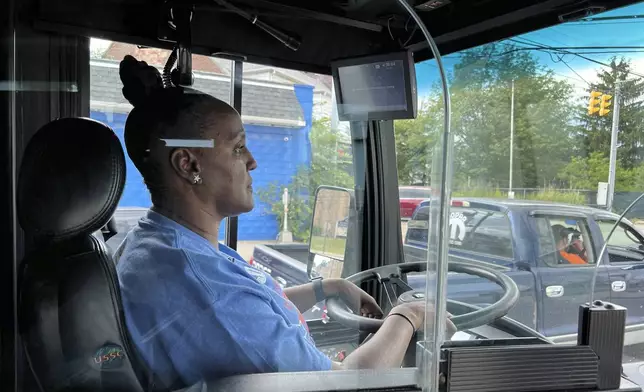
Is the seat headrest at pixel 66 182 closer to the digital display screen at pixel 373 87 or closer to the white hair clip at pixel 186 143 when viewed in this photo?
the white hair clip at pixel 186 143

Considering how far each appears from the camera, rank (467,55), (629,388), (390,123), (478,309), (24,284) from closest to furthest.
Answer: (24,284), (629,388), (478,309), (467,55), (390,123)

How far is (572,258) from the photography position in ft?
6.05

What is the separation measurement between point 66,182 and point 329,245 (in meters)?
1.15

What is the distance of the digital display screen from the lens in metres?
1.99

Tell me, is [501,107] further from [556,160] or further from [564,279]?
[564,279]

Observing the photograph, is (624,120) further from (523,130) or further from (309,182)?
(309,182)

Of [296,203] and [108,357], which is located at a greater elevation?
[296,203]

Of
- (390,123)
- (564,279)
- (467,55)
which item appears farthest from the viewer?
(390,123)

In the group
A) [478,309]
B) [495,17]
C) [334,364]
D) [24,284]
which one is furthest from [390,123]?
[24,284]

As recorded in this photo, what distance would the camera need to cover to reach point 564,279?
178 cm

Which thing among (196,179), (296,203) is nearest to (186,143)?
(196,179)

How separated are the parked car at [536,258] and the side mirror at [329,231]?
67 millimetres

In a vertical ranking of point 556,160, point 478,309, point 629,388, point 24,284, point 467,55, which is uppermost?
point 467,55

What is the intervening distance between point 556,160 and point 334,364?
0.96m
